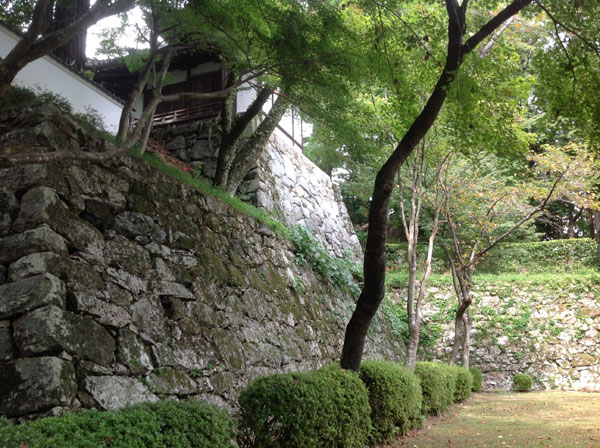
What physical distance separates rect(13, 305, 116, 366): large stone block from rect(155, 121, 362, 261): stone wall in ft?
23.7

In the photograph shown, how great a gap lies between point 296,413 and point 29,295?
2743 mm

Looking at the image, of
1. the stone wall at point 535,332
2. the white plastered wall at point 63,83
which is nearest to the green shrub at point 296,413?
the white plastered wall at point 63,83

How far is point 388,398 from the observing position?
257 inches

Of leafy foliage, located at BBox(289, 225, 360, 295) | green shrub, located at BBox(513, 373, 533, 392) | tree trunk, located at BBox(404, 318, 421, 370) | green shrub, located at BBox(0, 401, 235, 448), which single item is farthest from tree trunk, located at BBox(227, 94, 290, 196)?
green shrub, located at BBox(513, 373, 533, 392)

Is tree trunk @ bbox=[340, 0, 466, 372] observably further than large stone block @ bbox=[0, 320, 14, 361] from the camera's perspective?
Yes

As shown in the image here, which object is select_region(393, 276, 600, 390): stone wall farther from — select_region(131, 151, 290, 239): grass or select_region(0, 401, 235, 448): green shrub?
select_region(0, 401, 235, 448): green shrub

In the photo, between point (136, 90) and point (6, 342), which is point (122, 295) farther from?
point (136, 90)

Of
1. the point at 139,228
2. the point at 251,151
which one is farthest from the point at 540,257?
the point at 139,228

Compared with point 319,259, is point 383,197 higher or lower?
higher

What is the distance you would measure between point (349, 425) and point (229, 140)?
723cm

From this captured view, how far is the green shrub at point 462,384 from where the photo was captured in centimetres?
1159

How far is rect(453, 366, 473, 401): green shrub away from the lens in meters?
11.6

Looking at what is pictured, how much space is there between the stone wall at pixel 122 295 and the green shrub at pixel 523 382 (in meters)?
9.22

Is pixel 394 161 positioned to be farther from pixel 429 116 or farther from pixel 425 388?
pixel 425 388
